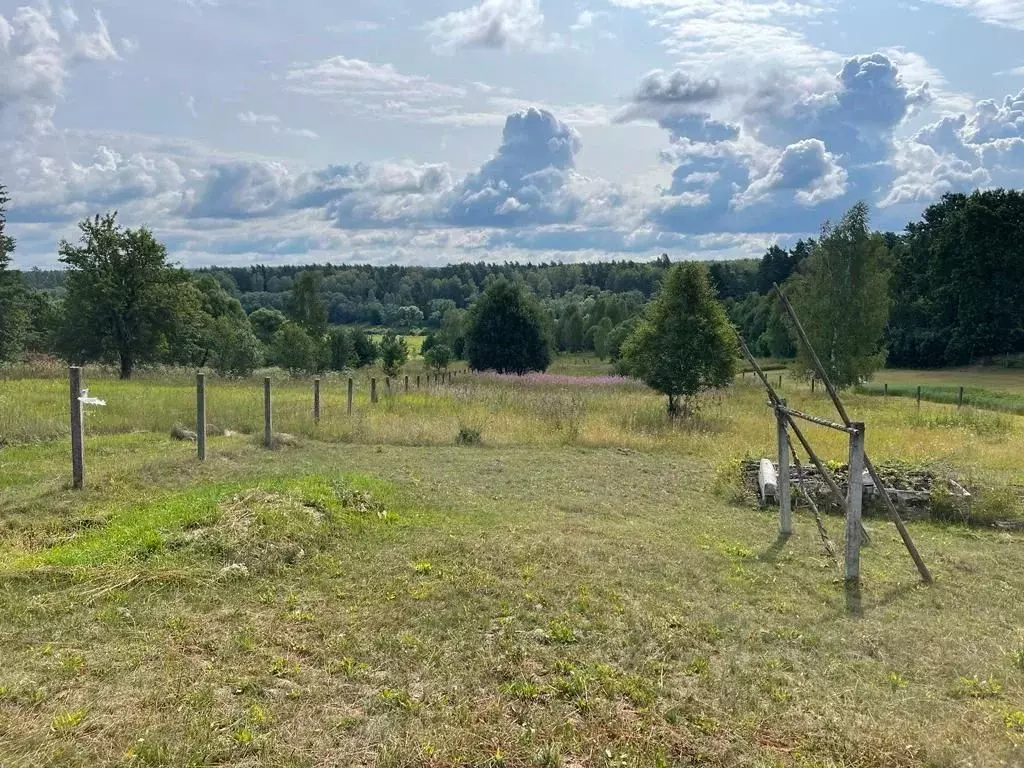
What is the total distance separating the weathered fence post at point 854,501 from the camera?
6695 millimetres

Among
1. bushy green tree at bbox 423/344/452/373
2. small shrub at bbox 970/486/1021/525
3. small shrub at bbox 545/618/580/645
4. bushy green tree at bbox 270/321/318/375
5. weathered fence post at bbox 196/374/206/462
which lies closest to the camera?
small shrub at bbox 545/618/580/645

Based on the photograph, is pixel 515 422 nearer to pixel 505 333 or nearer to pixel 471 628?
pixel 471 628

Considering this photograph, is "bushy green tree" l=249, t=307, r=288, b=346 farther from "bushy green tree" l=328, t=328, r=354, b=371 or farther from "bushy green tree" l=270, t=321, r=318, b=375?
"bushy green tree" l=270, t=321, r=318, b=375

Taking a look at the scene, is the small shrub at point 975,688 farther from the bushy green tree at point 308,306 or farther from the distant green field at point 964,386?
the bushy green tree at point 308,306

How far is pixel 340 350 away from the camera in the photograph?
65.9 m

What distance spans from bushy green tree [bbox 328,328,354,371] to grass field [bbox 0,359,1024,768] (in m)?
55.1

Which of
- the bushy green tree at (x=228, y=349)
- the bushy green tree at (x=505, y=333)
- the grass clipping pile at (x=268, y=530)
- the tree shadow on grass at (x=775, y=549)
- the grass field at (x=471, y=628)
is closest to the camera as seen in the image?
the grass field at (x=471, y=628)

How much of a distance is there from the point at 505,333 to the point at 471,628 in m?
42.6

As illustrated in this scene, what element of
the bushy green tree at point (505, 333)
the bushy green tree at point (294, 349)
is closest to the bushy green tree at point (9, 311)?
the bushy green tree at point (294, 349)

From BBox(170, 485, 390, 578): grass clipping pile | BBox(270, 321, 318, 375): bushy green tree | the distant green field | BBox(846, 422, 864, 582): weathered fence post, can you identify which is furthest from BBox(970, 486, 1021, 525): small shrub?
BBox(270, 321, 318, 375): bushy green tree

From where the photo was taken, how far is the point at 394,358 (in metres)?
55.4

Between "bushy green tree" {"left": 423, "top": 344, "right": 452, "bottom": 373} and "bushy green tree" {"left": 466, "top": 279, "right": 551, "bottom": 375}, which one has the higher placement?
"bushy green tree" {"left": 466, "top": 279, "right": 551, "bottom": 375}

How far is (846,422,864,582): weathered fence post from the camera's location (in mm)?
6695

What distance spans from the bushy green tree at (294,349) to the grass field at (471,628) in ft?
134
